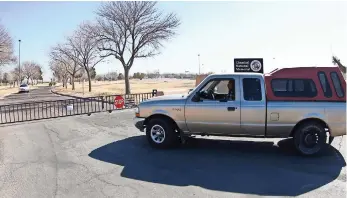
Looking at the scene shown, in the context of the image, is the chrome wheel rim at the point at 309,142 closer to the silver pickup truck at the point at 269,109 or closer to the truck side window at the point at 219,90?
the silver pickup truck at the point at 269,109

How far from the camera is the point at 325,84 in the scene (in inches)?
266

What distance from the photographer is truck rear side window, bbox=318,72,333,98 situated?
6695mm

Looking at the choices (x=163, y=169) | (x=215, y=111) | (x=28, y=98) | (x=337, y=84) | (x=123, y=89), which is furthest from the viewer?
(x=123, y=89)

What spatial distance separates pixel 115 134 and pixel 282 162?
530 centimetres

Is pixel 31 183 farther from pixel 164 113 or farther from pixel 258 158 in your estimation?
pixel 258 158

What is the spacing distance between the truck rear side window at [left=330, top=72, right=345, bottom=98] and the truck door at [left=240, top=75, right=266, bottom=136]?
150 centimetres

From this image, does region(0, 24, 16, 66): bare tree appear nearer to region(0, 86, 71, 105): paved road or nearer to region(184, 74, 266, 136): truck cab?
region(0, 86, 71, 105): paved road

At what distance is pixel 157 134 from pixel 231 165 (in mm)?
2159

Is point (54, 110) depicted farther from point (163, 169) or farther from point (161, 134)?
point (163, 169)

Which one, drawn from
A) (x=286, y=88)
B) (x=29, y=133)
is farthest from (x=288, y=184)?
(x=29, y=133)

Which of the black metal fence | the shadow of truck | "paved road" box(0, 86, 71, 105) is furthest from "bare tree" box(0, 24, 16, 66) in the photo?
the shadow of truck

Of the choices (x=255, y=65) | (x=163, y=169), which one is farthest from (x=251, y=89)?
(x=255, y=65)

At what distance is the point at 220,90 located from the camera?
8055mm

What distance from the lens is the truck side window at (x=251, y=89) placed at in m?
6.91
